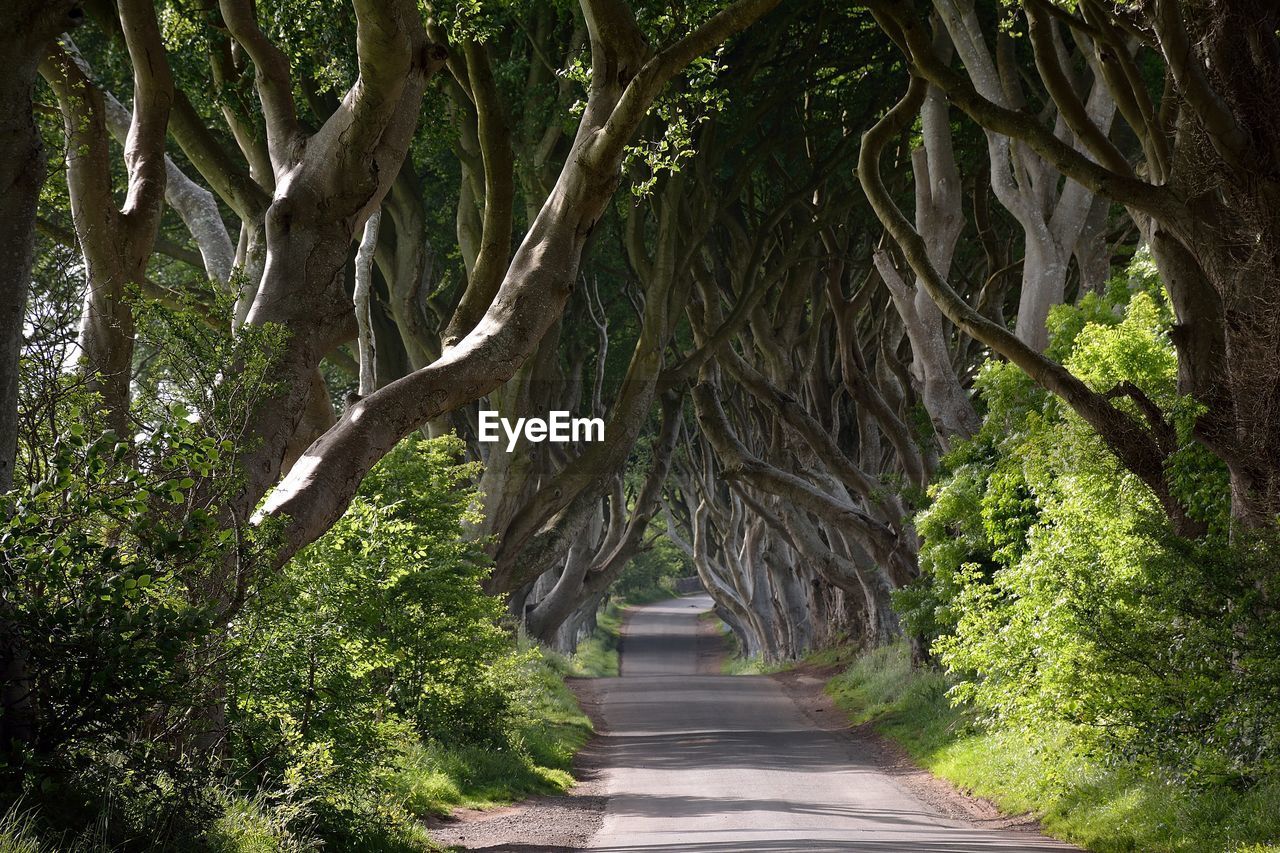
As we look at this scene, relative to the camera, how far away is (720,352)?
23.0 metres

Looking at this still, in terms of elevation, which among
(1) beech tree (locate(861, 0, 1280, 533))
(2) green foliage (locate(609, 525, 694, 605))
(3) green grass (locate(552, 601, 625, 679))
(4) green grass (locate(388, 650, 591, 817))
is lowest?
(3) green grass (locate(552, 601, 625, 679))

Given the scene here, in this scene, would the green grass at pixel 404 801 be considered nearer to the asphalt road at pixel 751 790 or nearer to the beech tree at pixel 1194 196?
the asphalt road at pixel 751 790

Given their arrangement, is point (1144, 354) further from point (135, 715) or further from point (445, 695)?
point (135, 715)

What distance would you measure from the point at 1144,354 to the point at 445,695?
8028 millimetres

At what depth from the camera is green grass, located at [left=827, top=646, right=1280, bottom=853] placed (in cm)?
883

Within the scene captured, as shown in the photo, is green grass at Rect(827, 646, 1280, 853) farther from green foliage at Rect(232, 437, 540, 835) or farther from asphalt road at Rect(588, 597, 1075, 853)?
green foliage at Rect(232, 437, 540, 835)

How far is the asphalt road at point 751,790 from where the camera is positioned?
10.6 m

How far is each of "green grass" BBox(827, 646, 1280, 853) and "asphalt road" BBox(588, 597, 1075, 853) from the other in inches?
21.6

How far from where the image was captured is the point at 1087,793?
37.4ft

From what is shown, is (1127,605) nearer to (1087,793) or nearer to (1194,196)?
(1087,793)

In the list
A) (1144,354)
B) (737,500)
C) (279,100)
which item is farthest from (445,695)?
(737,500)

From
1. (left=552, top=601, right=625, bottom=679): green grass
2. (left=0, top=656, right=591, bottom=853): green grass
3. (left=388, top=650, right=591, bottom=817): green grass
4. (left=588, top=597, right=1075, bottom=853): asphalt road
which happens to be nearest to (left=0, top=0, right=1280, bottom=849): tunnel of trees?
(left=0, top=656, right=591, bottom=853): green grass

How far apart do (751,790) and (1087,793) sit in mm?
3956

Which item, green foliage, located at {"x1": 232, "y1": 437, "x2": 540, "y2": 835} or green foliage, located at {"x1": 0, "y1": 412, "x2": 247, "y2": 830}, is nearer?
green foliage, located at {"x1": 0, "y1": 412, "x2": 247, "y2": 830}
